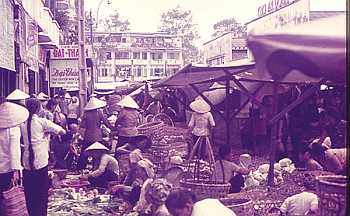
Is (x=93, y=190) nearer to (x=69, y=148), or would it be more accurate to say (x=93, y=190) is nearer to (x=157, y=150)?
(x=157, y=150)

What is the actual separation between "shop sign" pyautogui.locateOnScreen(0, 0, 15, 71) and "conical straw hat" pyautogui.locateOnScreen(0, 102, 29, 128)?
7.20 feet

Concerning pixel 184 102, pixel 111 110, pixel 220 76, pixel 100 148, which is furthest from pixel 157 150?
pixel 111 110

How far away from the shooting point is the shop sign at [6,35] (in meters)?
9.91

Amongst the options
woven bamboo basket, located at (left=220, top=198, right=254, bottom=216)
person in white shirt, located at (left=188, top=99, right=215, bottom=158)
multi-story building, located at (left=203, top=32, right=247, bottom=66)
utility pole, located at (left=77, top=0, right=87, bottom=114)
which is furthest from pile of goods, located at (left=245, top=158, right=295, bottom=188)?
multi-story building, located at (left=203, top=32, right=247, bottom=66)

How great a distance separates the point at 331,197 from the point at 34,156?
420 cm

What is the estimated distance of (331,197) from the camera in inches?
204

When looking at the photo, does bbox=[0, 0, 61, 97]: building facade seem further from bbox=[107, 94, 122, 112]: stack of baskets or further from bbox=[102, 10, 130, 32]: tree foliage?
bbox=[102, 10, 130, 32]: tree foliage

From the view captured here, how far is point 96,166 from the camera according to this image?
11.3 metres

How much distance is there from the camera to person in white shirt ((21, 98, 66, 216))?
7.98m

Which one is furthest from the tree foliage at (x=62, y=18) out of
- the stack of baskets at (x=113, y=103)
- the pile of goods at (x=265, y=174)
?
the pile of goods at (x=265, y=174)

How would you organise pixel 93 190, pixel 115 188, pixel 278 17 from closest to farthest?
pixel 115 188 < pixel 93 190 < pixel 278 17

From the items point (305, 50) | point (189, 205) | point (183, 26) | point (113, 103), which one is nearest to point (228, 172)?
point (189, 205)

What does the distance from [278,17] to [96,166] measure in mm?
13446

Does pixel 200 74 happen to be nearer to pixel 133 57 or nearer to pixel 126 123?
pixel 126 123
